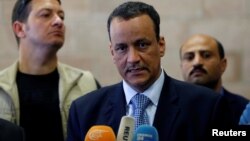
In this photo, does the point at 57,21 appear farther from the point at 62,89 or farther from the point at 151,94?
the point at 151,94

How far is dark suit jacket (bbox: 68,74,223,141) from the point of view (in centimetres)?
176

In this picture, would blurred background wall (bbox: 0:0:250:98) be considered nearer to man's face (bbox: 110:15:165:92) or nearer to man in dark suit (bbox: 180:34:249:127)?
man in dark suit (bbox: 180:34:249:127)

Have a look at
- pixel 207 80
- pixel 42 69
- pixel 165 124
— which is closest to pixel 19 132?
pixel 165 124

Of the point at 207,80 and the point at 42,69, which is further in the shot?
the point at 207,80

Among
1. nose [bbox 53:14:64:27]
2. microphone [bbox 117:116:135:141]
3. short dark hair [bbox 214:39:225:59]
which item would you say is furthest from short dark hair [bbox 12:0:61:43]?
microphone [bbox 117:116:135:141]

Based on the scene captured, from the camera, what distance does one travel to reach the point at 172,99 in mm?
1852

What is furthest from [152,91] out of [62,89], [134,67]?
[62,89]

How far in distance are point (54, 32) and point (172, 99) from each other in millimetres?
1173

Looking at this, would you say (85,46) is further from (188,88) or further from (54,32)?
(188,88)

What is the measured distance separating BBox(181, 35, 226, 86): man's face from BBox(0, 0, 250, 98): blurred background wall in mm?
340

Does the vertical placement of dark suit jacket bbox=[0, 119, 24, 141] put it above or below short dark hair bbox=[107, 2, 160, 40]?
below

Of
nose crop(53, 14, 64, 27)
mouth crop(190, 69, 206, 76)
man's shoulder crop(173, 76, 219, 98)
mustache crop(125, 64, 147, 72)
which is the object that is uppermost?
nose crop(53, 14, 64, 27)

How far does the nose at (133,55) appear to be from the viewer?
69.4 inches

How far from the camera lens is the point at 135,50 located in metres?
1.78
